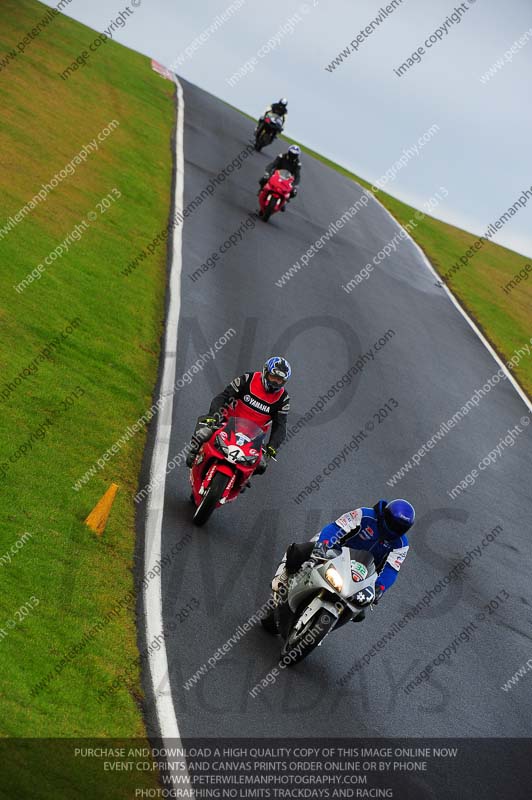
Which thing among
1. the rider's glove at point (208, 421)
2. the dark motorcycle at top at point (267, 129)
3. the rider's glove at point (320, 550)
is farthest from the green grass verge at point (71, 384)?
the dark motorcycle at top at point (267, 129)

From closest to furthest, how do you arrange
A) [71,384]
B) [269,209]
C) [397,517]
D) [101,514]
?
[397,517]
[101,514]
[71,384]
[269,209]

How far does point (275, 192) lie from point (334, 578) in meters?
21.2

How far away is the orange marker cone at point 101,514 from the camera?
1213 cm

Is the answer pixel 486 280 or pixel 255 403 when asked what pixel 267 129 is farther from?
pixel 255 403

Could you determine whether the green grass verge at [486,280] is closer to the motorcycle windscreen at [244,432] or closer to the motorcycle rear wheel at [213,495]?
the motorcycle windscreen at [244,432]

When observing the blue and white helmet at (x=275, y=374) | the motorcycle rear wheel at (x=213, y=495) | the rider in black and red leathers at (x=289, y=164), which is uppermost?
the rider in black and red leathers at (x=289, y=164)

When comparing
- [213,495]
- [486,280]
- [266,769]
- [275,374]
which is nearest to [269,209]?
[486,280]

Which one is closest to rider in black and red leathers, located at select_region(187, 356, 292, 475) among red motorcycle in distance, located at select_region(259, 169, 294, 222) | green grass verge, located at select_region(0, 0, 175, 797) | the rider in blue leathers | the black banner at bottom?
green grass verge, located at select_region(0, 0, 175, 797)

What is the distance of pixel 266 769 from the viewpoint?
9641mm

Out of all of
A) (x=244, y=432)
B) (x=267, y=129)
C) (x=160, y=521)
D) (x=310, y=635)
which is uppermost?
(x=267, y=129)

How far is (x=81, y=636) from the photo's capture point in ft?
33.6

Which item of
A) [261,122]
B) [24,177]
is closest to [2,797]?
[24,177]

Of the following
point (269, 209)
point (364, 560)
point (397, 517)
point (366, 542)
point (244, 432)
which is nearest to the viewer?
point (397, 517)

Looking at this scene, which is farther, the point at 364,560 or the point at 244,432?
the point at 244,432
